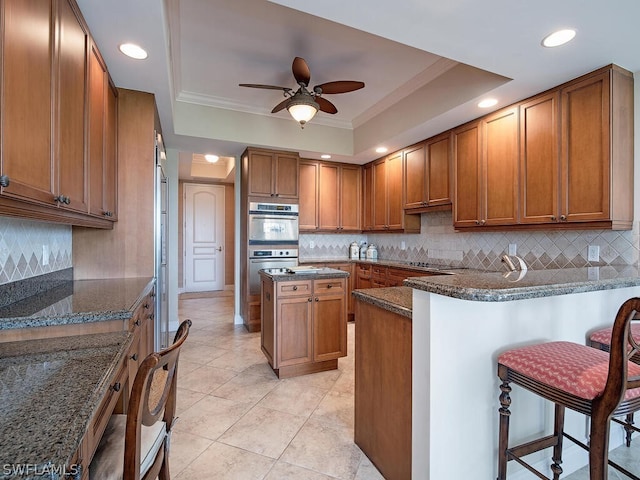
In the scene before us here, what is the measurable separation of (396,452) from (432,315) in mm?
784

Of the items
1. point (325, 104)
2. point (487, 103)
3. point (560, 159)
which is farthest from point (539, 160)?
point (325, 104)

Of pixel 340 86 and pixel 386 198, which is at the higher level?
pixel 340 86

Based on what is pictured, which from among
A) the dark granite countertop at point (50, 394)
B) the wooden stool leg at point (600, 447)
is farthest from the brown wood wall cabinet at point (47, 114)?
the wooden stool leg at point (600, 447)

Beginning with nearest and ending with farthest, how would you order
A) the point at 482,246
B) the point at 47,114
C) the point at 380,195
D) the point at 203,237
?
the point at 47,114 < the point at 482,246 < the point at 380,195 < the point at 203,237

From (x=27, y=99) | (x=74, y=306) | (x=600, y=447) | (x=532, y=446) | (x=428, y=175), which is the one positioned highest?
(x=428, y=175)

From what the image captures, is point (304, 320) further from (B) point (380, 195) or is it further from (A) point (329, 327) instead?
(B) point (380, 195)

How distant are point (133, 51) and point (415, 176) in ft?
10.7

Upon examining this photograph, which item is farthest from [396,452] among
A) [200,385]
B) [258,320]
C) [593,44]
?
[258,320]

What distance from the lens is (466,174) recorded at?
3.38 metres

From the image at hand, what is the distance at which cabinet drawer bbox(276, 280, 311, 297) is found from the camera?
283cm

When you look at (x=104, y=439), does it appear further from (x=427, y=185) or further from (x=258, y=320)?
(x=427, y=185)

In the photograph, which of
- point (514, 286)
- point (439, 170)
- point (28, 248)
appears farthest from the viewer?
point (439, 170)

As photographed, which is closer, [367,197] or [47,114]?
[47,114]

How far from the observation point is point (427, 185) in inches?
156
